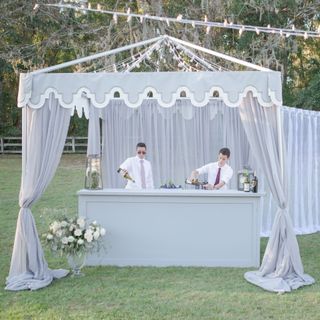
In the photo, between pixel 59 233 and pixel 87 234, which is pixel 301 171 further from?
pixel 59 233

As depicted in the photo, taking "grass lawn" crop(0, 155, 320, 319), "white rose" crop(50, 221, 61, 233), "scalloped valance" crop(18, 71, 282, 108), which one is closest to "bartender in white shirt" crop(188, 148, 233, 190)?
"grass lawn" crop(0, 155, 320, 319)

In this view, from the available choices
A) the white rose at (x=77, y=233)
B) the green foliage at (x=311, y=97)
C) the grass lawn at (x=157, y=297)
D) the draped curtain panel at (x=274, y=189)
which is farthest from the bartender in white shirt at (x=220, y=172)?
the green foliage at (x=311, y=97)

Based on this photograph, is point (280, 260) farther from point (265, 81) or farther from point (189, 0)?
point (189, 0)

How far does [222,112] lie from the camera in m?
6.60

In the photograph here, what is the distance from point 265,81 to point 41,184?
260 cm

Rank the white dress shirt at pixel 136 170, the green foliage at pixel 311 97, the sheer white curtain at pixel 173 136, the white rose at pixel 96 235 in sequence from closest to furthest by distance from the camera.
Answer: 1. the white rose at pixel 96 235
2. the white dress shirt at pixel 136 170
3. the sheer white curtain at pixel 173 136
4. the green foliage at pixel 311 97

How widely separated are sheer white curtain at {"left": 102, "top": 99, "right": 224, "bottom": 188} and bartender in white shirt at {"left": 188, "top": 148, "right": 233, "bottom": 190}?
147 cm

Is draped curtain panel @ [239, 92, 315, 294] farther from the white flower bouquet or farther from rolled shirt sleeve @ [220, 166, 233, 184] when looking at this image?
the white flower bouquet

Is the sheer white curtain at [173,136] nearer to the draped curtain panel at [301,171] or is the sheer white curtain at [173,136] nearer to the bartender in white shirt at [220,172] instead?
the draped curtain panel at [301,171]

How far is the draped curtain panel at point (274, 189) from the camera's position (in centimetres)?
364

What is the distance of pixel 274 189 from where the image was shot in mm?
3717

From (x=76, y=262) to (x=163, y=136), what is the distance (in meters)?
3.61

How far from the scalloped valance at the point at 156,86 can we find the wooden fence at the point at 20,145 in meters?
12.4

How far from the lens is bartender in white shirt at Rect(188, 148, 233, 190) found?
482 cm
